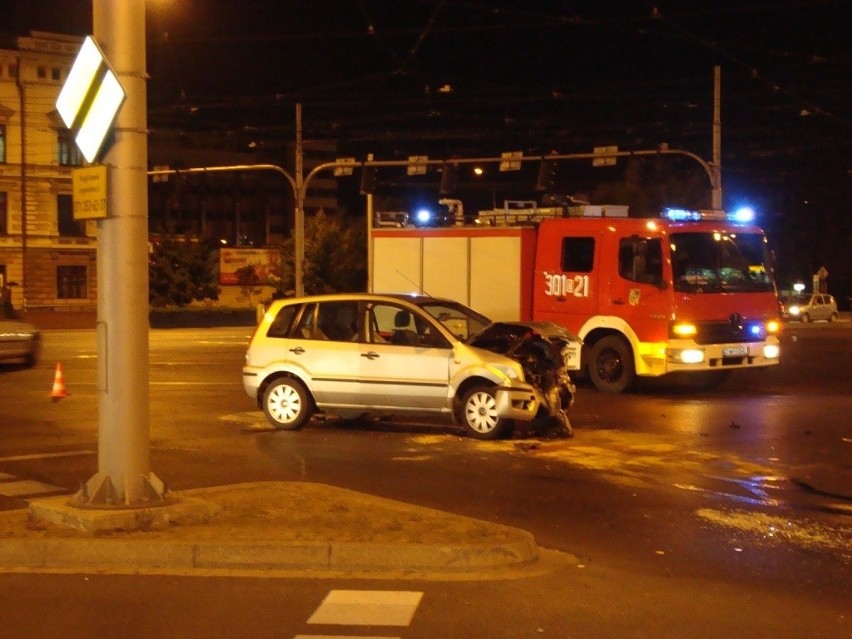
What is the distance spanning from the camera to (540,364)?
47.5 feet

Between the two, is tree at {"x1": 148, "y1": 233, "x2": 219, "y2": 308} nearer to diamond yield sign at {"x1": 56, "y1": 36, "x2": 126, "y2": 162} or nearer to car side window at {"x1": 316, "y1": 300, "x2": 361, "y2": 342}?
car side window at {"x1": 316, "y1": 300, "x2": 361, "y2": 342}

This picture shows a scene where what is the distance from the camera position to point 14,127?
62.8 meters

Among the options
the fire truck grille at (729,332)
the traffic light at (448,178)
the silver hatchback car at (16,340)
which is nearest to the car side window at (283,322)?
the fire truck grille at (729,332)

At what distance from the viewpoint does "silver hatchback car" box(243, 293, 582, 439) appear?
46.0 feet

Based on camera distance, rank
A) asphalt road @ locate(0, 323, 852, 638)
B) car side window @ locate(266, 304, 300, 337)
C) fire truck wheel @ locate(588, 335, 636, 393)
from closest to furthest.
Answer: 1. asphalt road @ locate(0, 323, 852, 638)
2. car side window @ locate(266, 304, 300, 337)
3. fire truck wheel @ locate(588, 335, 636, 393)

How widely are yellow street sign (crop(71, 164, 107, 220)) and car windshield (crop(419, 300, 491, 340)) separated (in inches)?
276

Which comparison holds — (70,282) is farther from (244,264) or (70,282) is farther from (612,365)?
(612,365)

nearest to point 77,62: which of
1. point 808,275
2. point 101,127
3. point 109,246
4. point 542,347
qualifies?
point 101,127

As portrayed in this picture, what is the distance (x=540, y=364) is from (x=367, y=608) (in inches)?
307

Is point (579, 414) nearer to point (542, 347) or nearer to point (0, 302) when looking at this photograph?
point (542, 347)

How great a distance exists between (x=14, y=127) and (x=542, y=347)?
178 ft

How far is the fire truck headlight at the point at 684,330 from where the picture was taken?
18953mm

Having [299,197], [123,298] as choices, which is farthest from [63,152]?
[123,298]

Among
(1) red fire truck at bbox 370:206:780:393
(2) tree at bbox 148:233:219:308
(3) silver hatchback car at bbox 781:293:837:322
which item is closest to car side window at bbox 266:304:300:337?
(1) red fire truck at bbox 370:206:780:393
